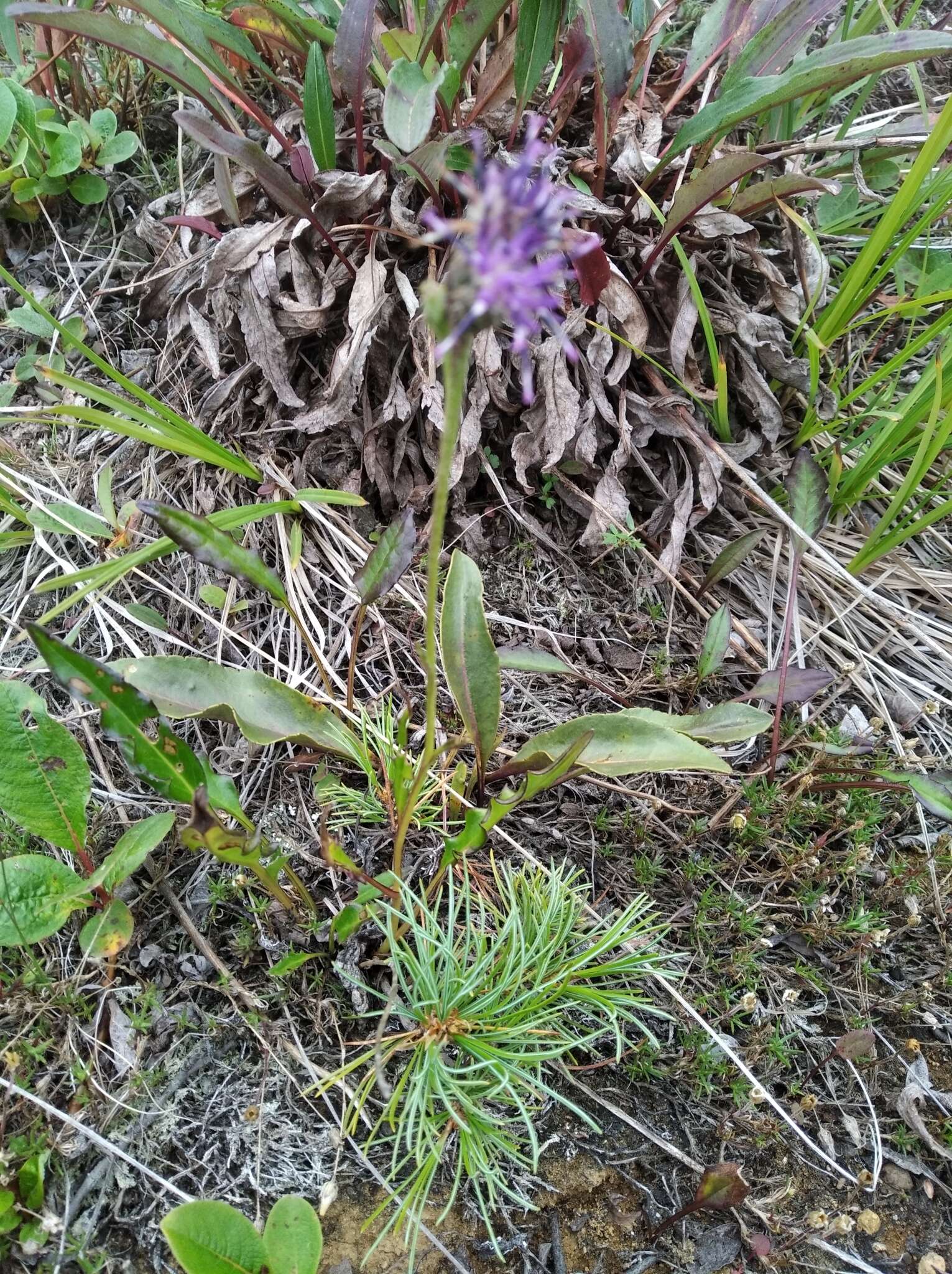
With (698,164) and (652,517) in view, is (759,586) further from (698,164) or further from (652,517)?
(698,164)

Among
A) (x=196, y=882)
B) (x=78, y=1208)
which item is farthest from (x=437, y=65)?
(x=78, y=1208)

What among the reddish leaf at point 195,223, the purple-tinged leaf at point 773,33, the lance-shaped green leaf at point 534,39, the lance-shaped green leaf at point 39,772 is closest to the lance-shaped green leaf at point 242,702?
the lance-shaped green leaf at point 39,772

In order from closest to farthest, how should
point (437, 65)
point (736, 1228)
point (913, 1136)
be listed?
point (736, 1228), point (913, 1136), point (437, 65)

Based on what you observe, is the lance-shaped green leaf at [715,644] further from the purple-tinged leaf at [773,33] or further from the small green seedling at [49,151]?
the small green seedling at [49,151]

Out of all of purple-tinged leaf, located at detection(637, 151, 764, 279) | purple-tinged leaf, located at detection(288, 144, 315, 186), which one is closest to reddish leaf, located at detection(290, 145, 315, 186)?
purple-tinged leaf, located at detection(288, 144, 315, 186)

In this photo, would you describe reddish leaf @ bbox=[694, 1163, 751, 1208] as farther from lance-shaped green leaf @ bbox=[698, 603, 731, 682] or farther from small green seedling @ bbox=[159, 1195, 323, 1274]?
lance-shaped green leaf @ bbox=[698, 603, 731, 682]
